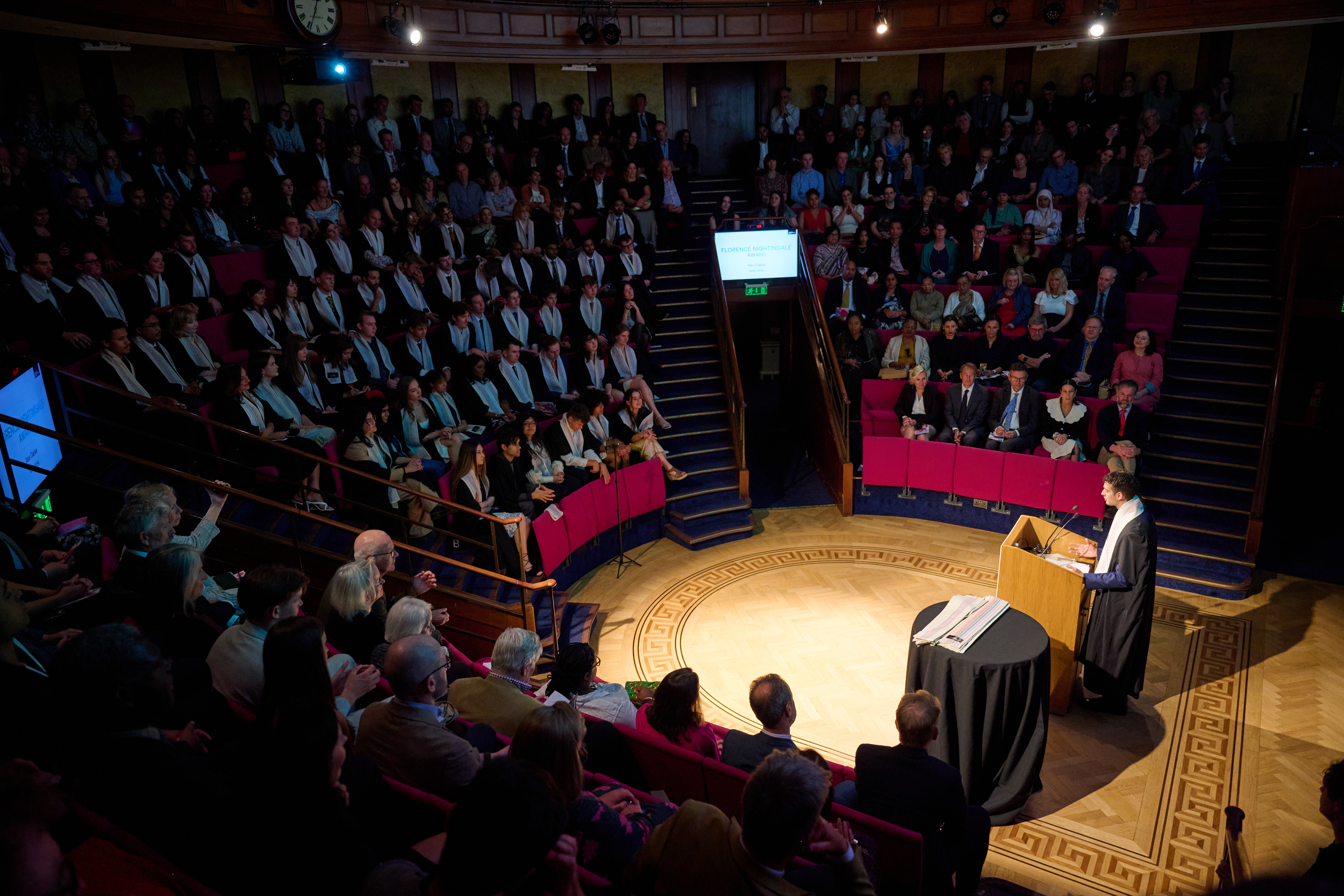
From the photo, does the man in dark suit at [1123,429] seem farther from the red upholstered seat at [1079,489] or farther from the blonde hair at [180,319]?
the blonde hair at [180,319]

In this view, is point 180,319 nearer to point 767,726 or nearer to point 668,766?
point 668,766

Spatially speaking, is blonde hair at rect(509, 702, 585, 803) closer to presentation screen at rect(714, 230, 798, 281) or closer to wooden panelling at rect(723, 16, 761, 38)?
presentation screen at rect(714, 230, 798, 281)

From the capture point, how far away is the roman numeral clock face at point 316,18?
738 centimetres

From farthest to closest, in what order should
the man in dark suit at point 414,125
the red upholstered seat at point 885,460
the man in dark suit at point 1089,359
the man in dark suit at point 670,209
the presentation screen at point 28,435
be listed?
the man in dark suit at point 670,209
the man in dark suit at point 414,125
the red upholstered seat at point 885,460
the man in dark suit at point 1089,359
the presentation screen at point 28,435

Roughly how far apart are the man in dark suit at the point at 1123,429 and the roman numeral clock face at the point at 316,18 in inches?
304

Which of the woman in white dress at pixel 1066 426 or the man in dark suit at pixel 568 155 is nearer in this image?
the woman in white dress at pixel 1066 426

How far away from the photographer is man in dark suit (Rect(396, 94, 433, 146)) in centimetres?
952

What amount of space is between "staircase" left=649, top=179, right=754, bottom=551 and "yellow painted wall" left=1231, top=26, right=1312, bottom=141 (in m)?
6.72

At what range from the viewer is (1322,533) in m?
6.68

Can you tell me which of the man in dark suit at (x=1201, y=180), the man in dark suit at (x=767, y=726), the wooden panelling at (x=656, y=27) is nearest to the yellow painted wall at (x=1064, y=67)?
the man in dark suit at (x=1201, y=180)

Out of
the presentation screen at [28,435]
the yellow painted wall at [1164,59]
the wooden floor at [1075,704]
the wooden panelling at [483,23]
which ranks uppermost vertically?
the wooden panelling at [483,23]

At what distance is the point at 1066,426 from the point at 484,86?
822 centimetres

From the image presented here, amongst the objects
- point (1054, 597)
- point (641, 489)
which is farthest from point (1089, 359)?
point (641, 489)

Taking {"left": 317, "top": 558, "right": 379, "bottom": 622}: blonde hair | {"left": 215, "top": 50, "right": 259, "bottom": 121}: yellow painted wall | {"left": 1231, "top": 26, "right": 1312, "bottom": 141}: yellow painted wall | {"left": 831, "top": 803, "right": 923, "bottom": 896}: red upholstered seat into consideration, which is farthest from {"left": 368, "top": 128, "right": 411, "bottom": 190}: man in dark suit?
{"left": 1231, "top": 26, "right": 1312, "bottom": 141}: yellow painted wall
